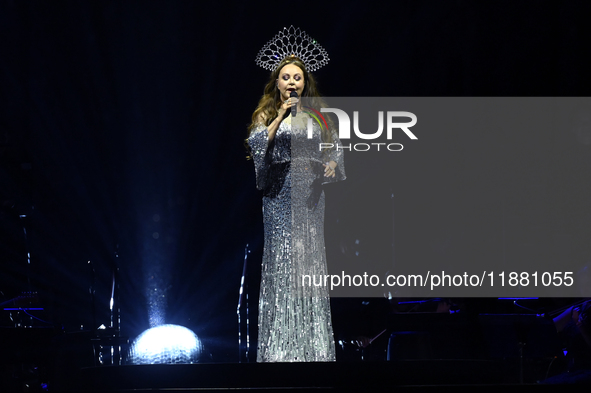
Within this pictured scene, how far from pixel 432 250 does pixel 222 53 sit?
2347 mm

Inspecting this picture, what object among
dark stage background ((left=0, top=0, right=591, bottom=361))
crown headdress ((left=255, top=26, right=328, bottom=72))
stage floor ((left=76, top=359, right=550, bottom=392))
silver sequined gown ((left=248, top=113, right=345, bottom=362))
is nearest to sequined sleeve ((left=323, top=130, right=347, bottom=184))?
silver sequined gown ((left=248, top=113, right=345, bottom=362))

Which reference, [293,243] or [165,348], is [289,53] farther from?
[165,348]

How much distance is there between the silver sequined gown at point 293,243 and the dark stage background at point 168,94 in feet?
6.23

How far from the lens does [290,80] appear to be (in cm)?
268

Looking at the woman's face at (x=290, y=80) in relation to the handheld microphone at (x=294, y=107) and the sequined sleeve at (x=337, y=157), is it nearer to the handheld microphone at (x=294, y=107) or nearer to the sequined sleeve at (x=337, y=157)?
the handheld microphone at (x=294, y=107)

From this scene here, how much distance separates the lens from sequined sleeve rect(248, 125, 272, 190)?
8.71 feet

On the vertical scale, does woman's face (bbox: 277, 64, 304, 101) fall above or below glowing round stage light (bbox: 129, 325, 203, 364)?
above

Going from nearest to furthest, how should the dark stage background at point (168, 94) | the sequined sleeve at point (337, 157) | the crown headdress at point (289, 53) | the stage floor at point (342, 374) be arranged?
the stage floor at point (342, 374) → the sequined sleeve at point (337, 157) → the crown headdress at point (289, 53) → the dark stage background at point (168, 94)

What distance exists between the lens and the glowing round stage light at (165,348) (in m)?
3.04

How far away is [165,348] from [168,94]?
224 centimetres

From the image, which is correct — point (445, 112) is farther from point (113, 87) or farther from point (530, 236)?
point (113, 87)

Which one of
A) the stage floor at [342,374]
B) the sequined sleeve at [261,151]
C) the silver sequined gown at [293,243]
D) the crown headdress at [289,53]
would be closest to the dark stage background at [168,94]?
the crown headdress at [289,53]

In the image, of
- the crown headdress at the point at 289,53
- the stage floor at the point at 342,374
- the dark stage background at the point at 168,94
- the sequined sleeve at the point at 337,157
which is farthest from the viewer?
the dark stage background at the point at 168,94

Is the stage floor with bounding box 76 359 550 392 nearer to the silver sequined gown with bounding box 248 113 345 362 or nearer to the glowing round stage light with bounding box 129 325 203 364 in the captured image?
the silver sequined gown with bounding box 248 113 345 362
